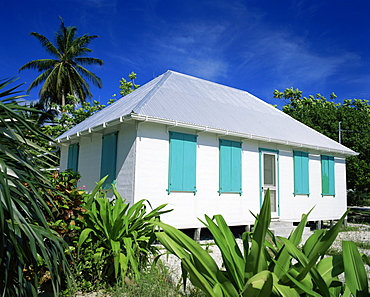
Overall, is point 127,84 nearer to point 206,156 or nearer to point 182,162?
point 206,156

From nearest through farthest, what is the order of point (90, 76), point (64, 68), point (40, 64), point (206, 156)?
point (206, 156) → point (40, 64) → point (64, 68) → point (90, 76)

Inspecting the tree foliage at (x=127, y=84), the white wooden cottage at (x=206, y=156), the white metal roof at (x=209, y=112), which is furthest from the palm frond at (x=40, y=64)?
the white metal roof at (x=209, y=112)

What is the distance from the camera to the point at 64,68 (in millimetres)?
29484

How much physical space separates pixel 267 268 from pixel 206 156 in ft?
24.1

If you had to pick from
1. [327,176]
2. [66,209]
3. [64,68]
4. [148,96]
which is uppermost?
[64,68]

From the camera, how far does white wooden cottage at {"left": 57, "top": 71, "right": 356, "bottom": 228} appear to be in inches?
360

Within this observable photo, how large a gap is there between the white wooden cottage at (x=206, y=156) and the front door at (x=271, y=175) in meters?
0.04

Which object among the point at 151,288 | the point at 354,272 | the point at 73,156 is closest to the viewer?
the point at 354,272

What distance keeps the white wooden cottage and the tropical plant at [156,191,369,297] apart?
5.98 meters

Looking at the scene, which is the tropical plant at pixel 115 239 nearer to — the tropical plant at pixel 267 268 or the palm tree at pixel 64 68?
the tropical plant at pixel 267 268

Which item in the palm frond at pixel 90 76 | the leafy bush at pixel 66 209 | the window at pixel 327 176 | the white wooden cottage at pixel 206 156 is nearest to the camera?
the leafy bush at pixel 66 209

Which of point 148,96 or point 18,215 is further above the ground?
point 148,96

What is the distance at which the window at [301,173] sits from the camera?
40.2ft

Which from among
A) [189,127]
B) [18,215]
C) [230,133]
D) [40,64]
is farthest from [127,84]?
[18,215]
